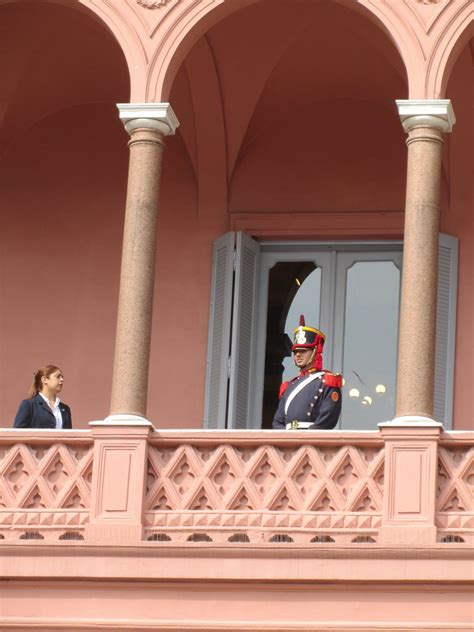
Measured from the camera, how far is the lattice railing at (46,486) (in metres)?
14.6

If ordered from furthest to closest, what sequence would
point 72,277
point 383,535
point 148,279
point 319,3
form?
point 72,277
point 319,3
point 148,279
point 383,535

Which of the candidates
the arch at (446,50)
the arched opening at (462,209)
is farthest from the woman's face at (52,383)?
the arched opening at (462,209)

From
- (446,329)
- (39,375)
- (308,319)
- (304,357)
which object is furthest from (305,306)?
(39,375)

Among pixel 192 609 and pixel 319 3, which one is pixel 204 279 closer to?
pixel 319 3

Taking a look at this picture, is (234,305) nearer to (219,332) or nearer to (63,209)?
(219,332)

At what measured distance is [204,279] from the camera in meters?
18.0

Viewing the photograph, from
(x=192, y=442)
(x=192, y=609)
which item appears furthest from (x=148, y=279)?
(x=192, y=609)

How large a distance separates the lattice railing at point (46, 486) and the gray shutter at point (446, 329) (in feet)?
11.8

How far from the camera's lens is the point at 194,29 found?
15.6 m

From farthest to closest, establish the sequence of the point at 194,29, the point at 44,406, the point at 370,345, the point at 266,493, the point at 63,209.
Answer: the point at 63,209, the point at 370,345, the point at 194,29, the point at 44,406, the point at 266,493

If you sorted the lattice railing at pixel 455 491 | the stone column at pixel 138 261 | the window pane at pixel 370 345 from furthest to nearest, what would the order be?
the window pane at pixel 370 345
the stone column at pixel 138 261
the lattice railing at pixel 455 491

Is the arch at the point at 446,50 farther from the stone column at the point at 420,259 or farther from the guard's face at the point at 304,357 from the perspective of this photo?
the guard's face at the point at 304,357

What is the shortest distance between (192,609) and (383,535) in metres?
1.35

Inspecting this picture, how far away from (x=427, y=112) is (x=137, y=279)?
2337 millimetres
